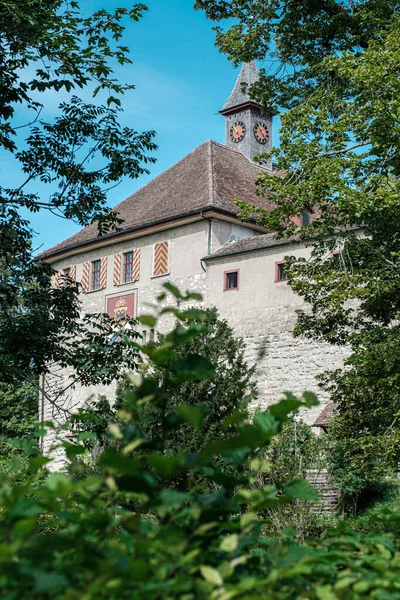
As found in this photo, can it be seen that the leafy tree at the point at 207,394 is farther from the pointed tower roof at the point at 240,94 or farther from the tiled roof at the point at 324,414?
the pointed tower roof at the point at 240,94

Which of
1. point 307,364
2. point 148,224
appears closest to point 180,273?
point 148,224

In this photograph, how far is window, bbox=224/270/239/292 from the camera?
25.5 m

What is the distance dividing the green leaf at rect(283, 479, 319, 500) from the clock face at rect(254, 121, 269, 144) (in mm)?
38605

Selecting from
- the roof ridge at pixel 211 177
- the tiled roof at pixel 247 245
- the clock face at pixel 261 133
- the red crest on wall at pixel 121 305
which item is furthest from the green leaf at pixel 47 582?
the clock face at pixel 261 133

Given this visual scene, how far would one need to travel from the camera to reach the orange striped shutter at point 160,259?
1113 inches

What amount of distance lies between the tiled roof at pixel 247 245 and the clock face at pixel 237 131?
566 inches

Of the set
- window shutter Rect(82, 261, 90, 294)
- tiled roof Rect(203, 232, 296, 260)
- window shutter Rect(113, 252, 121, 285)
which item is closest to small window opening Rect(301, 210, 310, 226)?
tiled roof Rect(203, 232, 296, 260)

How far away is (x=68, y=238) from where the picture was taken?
34406 millimetres

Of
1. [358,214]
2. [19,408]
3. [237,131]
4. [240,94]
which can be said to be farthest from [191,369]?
[240,94]

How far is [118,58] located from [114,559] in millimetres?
10069

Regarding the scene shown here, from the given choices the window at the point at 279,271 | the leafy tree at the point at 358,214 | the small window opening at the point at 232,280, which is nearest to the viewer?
the leafy tree at the point at 358,214

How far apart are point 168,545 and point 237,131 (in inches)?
1572

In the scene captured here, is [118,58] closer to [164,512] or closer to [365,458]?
[365,458]

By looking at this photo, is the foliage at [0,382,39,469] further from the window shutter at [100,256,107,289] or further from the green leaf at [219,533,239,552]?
the green leaf at [219,533,239,552]
